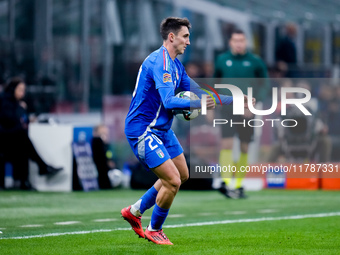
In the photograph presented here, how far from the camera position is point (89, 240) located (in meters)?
7.72

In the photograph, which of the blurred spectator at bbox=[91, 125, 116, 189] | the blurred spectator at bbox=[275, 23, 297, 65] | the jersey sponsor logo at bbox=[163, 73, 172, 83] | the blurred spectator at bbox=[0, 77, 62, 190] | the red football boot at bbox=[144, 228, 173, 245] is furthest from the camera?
the blurred spectator at bbox=[275, 23, 297, 65]

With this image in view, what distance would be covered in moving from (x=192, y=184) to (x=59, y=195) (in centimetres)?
267

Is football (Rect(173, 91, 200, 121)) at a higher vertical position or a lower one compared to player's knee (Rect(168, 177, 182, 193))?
higher

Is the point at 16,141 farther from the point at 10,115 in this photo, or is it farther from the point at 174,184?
the point at 174,184

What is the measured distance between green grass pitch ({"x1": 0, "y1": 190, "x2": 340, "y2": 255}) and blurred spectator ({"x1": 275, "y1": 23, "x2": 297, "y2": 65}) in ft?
18.1

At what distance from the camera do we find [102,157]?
15.3 metres

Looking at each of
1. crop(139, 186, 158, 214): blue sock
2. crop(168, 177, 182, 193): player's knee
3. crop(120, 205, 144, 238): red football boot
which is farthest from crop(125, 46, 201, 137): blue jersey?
crop(120, 205, 144, 238): red football boot

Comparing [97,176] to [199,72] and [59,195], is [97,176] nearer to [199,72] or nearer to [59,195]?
[59,195]

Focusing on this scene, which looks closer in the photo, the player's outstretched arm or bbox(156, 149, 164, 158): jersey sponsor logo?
the player's outstretched arm

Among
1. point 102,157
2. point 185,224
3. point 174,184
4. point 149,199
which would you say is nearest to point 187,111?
point 174,184

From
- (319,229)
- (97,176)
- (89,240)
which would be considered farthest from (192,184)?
(89,240)

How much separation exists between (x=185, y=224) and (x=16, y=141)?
617cm

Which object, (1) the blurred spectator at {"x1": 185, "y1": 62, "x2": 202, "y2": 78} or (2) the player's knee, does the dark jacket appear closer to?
(1) the blurred spectator at {"x1": 185, "y1": 62, "x2": 202, "y2": 78}

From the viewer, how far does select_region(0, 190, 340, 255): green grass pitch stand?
7230 millimetres
